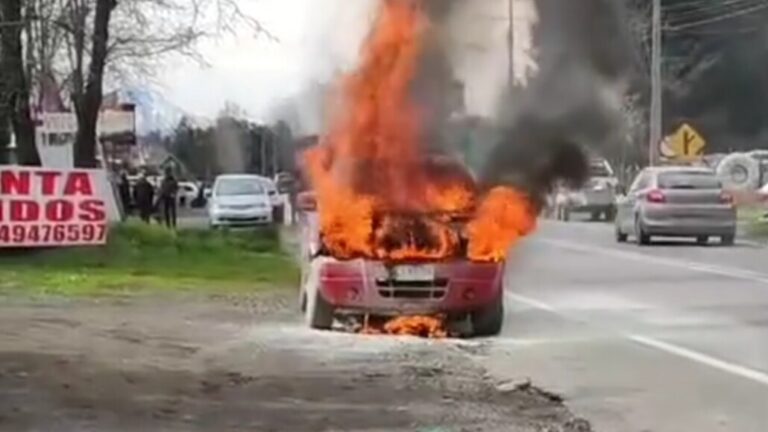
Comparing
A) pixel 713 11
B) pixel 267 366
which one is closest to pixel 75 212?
pixel 267 366

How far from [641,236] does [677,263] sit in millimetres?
7024

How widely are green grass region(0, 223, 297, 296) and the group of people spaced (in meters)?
8.45

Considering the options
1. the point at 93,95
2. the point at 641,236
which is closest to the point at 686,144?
the point at 641,236

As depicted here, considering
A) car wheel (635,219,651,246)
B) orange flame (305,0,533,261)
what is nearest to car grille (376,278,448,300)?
orange flame (305,0,533,261)

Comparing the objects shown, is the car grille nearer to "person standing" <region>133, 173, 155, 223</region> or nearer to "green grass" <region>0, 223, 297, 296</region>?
"green grass" <region>0, 223, 297, 296</region>

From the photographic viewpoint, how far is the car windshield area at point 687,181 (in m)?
35.2

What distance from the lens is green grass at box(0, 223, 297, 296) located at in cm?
2409

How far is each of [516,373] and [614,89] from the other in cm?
713

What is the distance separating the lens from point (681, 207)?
34969 mm

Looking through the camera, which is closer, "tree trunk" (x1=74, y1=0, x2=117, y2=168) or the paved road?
the paved road

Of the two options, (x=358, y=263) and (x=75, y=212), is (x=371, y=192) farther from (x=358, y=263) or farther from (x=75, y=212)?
(x=75, y=212)

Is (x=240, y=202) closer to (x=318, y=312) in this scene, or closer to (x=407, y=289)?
(x=318, y=312)

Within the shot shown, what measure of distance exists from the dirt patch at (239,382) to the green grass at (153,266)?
544 cm

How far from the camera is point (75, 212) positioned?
27406 millimetres
